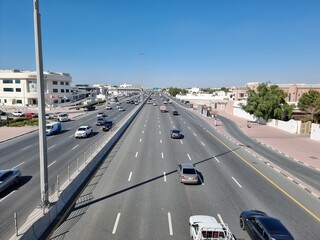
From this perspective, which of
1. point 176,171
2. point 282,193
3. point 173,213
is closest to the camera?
point 173,213

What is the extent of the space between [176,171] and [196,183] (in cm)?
326

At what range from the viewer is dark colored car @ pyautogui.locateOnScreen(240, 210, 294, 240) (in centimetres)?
1064

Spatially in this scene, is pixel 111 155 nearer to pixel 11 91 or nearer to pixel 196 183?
pixel 196 183

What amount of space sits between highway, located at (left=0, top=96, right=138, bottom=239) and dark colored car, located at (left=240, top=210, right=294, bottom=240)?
11026mm

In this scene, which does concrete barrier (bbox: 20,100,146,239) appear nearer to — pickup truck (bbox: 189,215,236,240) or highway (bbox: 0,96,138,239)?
highway (bbox: 0,96,138,239)

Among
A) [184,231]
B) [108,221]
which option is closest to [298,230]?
[184,231]

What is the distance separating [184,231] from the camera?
485 inches

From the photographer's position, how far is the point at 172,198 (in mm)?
16141

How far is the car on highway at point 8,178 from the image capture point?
16.3 meters

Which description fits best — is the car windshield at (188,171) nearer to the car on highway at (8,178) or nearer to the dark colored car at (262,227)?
the dark colored car at (262,227)

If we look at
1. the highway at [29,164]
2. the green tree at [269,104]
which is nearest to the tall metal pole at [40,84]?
the highway at [29,164]

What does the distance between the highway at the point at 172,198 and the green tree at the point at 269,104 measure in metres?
29.3

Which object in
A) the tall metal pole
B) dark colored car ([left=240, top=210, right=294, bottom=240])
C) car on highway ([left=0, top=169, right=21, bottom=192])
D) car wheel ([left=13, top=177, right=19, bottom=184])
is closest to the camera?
dark colored car ([left=240, top=210, right=294, bottom=240])

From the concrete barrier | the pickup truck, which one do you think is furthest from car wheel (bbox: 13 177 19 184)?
the pickup truck
